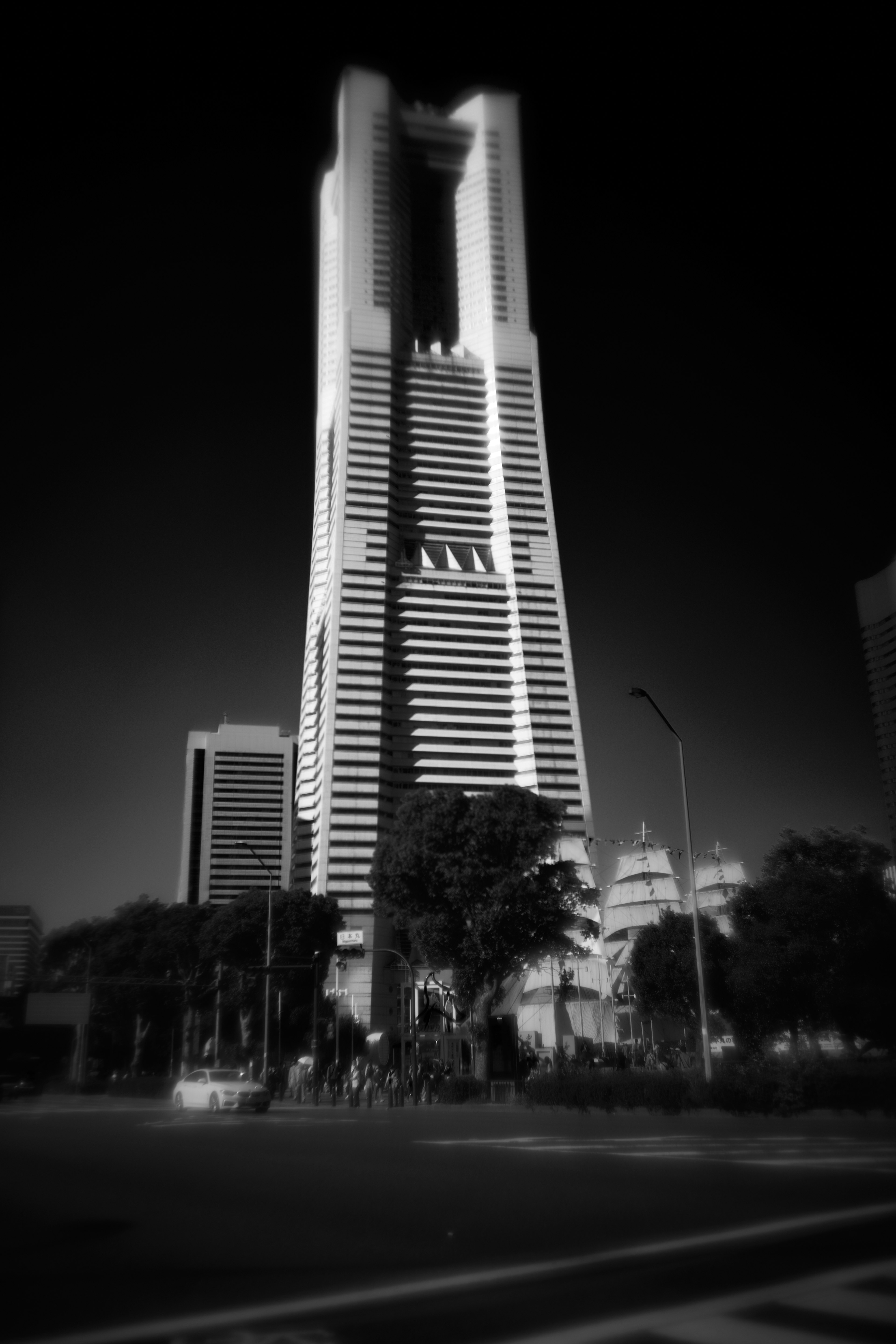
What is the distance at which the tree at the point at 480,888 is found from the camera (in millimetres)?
43969

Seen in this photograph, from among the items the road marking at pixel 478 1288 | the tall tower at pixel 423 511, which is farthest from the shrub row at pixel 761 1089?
the tall tower at pixel 423 511

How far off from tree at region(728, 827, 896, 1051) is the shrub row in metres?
17.3

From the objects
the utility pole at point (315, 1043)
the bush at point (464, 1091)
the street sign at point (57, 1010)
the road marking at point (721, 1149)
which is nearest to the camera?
the road marking at point (721, 1149)

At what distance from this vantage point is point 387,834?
4838cm

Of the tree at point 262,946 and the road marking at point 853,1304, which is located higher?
the tree at point 262,946

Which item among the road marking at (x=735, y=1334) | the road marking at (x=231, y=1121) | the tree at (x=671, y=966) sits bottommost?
the road marking at (x=735, y=1334)

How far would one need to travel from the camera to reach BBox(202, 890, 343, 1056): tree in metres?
68.4

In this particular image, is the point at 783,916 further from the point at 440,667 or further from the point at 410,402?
the point at 410,402

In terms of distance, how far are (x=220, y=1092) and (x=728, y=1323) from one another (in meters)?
29.9

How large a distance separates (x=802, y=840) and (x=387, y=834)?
18.2 meters

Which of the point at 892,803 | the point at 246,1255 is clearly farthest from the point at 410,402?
the point at 246,1255

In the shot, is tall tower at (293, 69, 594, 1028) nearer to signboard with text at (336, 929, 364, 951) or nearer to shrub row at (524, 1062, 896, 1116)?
signboard with text at (336, 929, 364, 951)

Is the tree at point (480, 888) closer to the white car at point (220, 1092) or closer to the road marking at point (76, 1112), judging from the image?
the white car at point (220, 1092)

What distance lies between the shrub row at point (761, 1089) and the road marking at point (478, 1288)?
15.7 m
